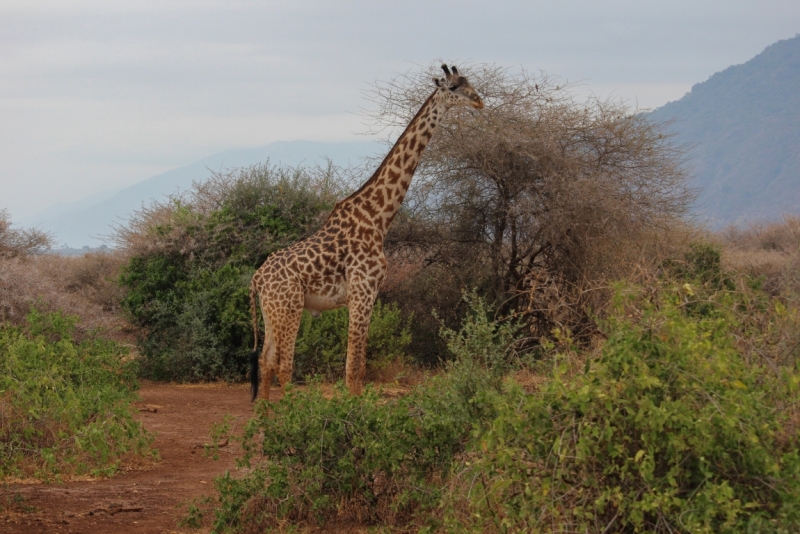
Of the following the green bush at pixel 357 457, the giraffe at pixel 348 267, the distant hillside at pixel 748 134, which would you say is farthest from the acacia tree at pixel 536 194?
the distant hillside at pixel 748 134

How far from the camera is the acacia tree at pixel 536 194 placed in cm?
1280

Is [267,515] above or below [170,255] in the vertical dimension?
below

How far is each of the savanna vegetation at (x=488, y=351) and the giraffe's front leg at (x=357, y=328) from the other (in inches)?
33.3

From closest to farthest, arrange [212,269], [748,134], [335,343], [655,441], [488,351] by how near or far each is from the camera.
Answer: [655,441] → [488,351] → [335,343] → [212,269] → [748,134]

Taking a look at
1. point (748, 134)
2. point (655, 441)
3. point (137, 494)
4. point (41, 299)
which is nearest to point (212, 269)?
point (41, 299)

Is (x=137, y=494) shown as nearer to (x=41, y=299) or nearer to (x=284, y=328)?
(x=284, y=328)

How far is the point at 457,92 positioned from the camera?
958 cm

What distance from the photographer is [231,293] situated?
13281mm

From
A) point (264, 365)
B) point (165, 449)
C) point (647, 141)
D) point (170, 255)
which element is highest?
point (647, 141)

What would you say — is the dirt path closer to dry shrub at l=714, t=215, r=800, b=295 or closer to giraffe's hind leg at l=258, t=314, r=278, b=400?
giraffe's hind leg at l=258, t=314, r=278, b=400

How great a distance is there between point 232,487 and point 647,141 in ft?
31.5

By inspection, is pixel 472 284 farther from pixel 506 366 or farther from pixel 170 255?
pixel 506 366

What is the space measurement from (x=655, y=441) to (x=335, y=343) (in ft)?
29.5

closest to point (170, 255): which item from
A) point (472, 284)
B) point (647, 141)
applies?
point (472, 284)
